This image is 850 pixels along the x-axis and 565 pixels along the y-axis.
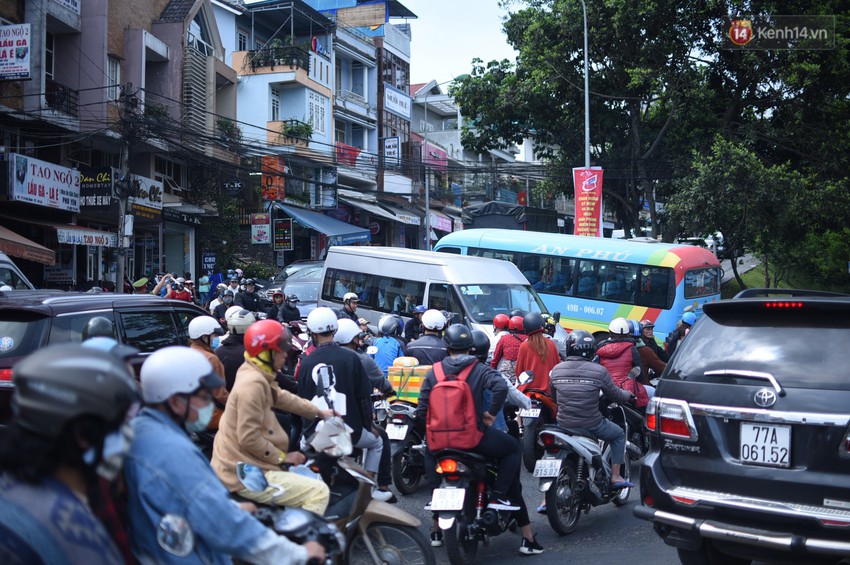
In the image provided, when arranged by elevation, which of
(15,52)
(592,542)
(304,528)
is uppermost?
(15,52)

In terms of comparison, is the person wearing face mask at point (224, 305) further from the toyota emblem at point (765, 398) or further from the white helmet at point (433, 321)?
the toyota emblem at point (765, 398)

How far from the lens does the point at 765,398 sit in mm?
4363

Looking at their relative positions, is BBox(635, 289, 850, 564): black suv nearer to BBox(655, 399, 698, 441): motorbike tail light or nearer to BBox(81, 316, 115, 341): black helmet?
BBox(655, 399, 698, 441): motorbike tail light

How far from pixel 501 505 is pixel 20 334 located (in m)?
4.19

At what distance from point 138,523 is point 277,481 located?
5.09 ft

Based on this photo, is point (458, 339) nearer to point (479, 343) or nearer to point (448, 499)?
point (448, 499)

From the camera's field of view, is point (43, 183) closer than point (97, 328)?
No

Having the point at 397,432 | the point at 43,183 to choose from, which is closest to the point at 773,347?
the point at 397,432

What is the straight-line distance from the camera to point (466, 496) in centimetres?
561

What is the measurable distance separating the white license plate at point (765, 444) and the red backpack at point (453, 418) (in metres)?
1.80

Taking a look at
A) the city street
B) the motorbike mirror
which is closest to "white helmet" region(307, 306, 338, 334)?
the city street

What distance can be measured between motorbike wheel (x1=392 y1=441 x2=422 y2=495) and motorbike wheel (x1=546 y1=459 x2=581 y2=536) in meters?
1.66

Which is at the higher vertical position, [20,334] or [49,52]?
[49,52]

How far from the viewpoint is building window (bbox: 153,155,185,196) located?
27531 millimetres
